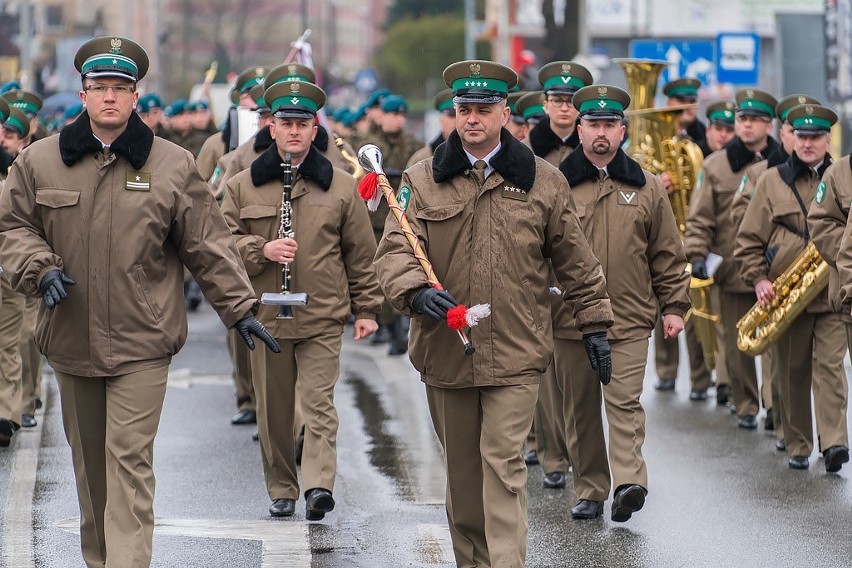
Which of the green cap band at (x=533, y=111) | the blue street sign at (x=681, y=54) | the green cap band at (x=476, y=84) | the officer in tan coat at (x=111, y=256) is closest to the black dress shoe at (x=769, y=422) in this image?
the green cap band at (x=533, y=111)

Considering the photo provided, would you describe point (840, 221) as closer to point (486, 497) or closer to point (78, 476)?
point (486, 497)

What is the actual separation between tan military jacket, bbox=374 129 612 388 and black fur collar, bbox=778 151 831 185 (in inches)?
145

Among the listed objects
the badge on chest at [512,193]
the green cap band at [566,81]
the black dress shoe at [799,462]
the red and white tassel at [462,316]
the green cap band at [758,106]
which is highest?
the green cap band at [566,81]

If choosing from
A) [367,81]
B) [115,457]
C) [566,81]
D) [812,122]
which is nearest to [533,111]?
[566,81]

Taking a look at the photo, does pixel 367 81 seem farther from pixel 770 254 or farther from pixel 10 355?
pixel 770 254

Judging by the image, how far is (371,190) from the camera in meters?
7.51

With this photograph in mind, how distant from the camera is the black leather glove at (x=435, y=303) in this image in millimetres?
6641

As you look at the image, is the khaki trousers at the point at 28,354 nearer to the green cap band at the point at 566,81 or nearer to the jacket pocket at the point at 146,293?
the green cap band at the point at 566,81

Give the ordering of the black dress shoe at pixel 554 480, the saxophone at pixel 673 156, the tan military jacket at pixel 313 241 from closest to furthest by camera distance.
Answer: the tan military jacket at pixel 313 241, the black dress shoe at pixel 554 480, the saxophone at pixel 673 156

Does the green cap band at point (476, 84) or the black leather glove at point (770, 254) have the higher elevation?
the green cap band at point (476, 84)

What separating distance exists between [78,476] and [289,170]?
245 centimetres

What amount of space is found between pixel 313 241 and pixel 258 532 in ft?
5.03

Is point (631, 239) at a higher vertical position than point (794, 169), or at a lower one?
lower

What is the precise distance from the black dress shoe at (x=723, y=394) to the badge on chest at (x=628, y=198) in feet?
14.4
